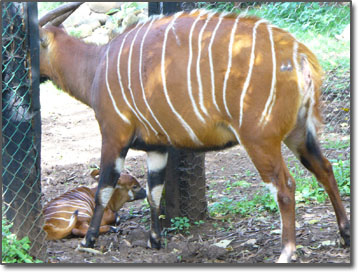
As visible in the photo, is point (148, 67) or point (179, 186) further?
point (179, 186)

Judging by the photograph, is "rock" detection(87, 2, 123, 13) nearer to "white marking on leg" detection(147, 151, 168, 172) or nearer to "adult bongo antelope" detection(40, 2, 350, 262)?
"adult bongo antelope" detection(40, 2, 350, 262)

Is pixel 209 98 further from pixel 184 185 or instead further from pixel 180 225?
pixel 180 225

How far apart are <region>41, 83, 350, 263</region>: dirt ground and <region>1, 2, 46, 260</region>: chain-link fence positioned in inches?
18.8

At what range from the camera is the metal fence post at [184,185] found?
5.18 m

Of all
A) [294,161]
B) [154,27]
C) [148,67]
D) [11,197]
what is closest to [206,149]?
[148,67]

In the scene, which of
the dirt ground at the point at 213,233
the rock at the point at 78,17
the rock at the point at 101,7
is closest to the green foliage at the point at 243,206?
the dirt ground at the point at 213,233

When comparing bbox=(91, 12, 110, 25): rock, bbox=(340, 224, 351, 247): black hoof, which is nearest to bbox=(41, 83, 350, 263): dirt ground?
bbox=(340, 224, 351, 247): black hoof

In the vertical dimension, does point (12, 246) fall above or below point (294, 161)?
above

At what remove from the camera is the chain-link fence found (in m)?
4.14

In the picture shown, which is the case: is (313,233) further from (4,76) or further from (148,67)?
(4,76)

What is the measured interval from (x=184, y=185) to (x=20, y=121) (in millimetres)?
1650

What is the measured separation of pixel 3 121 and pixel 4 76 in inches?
12.6

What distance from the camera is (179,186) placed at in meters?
5.24

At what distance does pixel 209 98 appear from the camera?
4176mm
